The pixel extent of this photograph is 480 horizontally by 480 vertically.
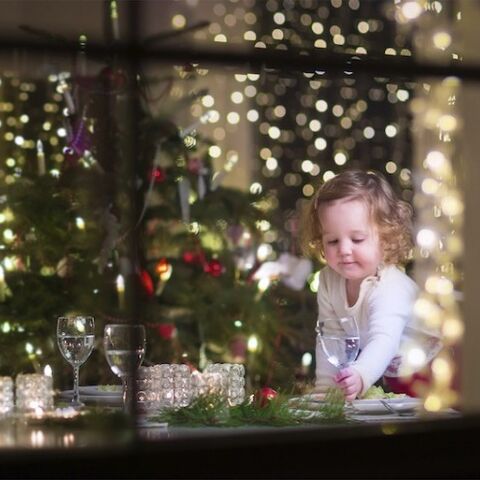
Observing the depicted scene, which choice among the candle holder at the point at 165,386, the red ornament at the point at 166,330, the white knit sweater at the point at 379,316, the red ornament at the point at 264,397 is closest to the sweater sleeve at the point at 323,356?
the white knit sweater at the point at 379,316

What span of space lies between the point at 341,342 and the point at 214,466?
783 mm

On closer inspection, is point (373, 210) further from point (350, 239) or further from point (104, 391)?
point (104, 391)

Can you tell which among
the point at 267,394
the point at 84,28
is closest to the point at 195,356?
the point at 84,28

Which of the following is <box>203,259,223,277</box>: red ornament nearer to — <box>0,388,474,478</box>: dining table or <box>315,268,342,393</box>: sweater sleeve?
<box>315,268,342,393</box>: sweater sleeve

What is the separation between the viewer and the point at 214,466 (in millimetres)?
1856

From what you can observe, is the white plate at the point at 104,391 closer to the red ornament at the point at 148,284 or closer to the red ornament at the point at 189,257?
the red ornament at the point at 148,284

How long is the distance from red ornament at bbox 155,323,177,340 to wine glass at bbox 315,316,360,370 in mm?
2062

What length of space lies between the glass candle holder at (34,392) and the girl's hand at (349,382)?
2.01 ft

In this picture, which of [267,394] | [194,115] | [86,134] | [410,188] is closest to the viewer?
[267,394]

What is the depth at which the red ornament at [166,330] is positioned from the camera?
4715 mm

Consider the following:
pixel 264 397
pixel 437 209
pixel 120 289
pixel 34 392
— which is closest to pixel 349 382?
pixel 264 397

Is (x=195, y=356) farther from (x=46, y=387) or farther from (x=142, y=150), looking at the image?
(x=46, y=387)

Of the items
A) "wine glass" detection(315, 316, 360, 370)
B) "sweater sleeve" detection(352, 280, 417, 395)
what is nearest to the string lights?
"sweater sleeve" detection(352, 280, 417, 395)

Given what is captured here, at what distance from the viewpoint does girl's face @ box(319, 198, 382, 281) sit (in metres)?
2.91
